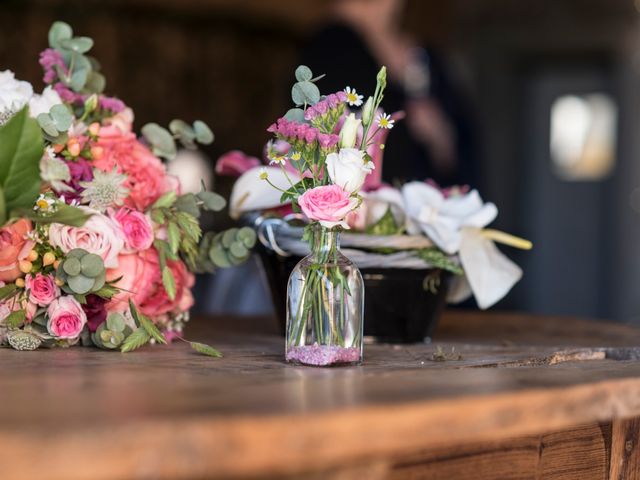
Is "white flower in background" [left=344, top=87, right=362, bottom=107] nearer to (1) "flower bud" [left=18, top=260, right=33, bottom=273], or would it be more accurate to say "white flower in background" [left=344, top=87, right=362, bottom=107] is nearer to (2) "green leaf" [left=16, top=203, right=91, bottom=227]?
(2) "green leaf" [left=16, top=203, right=91, bottom=227]

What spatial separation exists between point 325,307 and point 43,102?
0.39 metres

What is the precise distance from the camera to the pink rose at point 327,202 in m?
0.97

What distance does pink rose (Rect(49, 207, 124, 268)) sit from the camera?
1.06m

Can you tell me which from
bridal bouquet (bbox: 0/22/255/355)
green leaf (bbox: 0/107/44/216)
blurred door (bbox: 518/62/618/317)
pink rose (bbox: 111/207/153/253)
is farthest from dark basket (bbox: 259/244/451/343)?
blurred door (bbox: 518/62/618/317)

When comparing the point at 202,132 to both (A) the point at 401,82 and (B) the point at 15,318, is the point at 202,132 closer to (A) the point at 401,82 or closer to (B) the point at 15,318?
(B) the point at 15,318

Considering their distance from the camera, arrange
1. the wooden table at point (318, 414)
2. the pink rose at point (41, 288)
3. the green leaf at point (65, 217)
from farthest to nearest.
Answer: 1. the pink rose at point (41, 288)
2. the green leaf at point (65, 217)
3. the wooden table at point (318, 414)

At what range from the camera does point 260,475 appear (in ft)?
2.12

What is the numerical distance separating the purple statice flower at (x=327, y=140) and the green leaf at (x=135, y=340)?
0.97 feet

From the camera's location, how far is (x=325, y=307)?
3.36 feet

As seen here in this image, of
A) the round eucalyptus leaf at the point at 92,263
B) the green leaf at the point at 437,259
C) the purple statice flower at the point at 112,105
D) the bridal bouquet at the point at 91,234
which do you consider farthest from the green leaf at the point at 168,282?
the green leaf at the point at 437,259

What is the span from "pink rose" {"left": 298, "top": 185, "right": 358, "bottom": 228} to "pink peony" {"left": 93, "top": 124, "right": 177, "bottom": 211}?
26cm

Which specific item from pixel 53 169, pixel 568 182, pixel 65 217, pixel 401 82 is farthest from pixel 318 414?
pixel 568 182

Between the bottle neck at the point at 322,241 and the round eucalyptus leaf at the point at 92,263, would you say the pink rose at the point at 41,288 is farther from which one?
the bottle neck at the point at 322,241

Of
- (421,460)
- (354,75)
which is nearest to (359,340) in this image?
(421,460)
